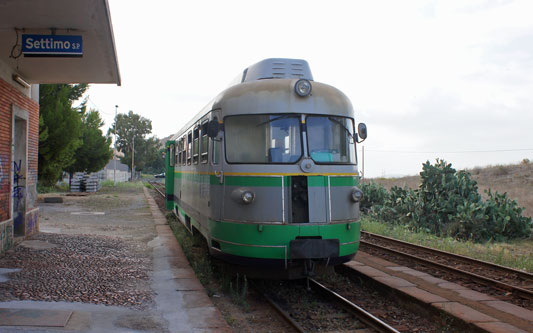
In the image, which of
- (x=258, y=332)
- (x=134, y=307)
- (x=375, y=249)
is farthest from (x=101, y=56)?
(x=375, y=249)

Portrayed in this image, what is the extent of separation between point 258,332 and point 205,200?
261 cm

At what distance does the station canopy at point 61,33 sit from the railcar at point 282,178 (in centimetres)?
234

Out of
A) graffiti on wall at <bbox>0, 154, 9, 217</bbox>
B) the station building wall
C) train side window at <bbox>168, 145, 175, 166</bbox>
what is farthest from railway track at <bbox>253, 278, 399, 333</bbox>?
train side window at <bbox>168, 145, 175, 166</bbox>

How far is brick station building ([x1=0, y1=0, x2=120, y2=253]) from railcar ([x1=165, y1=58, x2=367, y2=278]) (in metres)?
2.50

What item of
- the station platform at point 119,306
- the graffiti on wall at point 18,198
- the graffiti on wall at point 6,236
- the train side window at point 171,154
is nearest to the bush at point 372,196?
the train side window at point 171,154

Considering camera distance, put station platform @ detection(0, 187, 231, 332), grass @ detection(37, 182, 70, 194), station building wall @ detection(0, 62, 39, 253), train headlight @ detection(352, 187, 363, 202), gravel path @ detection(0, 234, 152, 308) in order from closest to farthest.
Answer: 1. station platform @ detection(0, 187, 231, 332)
2. gravel path @ detection(0, 234, 152, 308)
3. train headlight @ detection(352, 187, 363, 202)
4. station building wall @ detection(0, 62, 39, 253)
5. grass @ detection(37, 182, 70, 194)

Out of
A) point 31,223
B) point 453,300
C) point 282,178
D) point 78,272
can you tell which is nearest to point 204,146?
point 282,178

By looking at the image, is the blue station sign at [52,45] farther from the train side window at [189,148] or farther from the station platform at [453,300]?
the station platform at [453,300]

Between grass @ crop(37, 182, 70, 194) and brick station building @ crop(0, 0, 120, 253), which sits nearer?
brick station building @ crop(0, 0, 120, 253)

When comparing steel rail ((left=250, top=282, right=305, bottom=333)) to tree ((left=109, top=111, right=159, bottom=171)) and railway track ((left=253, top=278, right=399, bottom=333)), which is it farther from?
tree ((left=109, top=111, right=159, bottom=171))

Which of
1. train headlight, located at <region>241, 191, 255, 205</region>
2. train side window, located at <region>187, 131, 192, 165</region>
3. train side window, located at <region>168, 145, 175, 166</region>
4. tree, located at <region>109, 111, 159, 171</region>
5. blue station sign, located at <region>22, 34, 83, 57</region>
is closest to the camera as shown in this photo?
train headlight, located at <region>241, 191, 255, 205</region>

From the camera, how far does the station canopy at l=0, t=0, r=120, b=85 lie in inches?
245

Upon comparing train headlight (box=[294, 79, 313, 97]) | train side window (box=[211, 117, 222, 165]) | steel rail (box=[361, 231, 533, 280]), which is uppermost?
train headlight (box=[294, 79, 313, 97])

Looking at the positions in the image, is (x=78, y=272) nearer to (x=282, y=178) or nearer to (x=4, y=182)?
(x=4, y=182)
